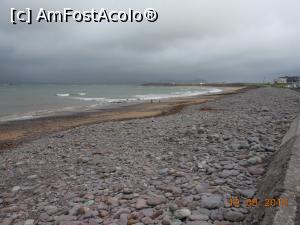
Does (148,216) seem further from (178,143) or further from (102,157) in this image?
(178,143)

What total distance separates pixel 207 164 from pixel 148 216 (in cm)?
259

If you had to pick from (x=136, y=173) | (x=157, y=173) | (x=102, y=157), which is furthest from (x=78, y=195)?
(x=102, y=157)

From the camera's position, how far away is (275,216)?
9.87ft
